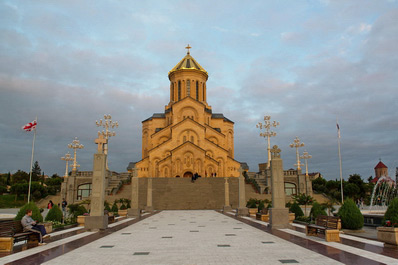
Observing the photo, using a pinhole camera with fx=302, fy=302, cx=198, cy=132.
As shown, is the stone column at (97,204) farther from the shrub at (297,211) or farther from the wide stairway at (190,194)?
the wide stairway at (190,194)

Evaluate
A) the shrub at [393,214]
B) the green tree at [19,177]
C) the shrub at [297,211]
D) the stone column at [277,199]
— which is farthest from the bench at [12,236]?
the green tree at [19,177]

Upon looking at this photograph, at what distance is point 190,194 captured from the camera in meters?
29.7

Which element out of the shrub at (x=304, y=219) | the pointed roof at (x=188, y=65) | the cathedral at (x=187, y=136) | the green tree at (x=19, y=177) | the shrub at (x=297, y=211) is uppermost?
the pointed roof at (x=188, y=65)

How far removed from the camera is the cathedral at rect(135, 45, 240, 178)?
132 ft

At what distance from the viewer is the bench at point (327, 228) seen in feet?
29.5

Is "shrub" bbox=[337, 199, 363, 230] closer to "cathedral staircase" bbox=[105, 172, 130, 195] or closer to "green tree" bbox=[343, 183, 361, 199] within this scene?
"cathedral staircase" bbox=[105, 172, 130, 195]

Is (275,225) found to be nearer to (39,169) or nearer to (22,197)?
(22,197)

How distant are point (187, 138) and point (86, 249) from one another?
35.7m

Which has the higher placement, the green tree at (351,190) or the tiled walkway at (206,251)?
the green tree at (351,190)

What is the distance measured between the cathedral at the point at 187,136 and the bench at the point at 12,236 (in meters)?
30.9

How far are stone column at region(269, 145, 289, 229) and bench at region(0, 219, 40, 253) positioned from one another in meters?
8.58

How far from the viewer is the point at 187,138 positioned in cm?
4359

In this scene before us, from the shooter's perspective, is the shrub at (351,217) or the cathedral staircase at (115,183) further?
the cathedral staircase at (115,183)

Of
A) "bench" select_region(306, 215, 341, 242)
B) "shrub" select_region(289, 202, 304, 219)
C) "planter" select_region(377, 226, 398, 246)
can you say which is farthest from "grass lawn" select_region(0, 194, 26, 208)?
"planter" select_region(377, 226, 398, 246)
